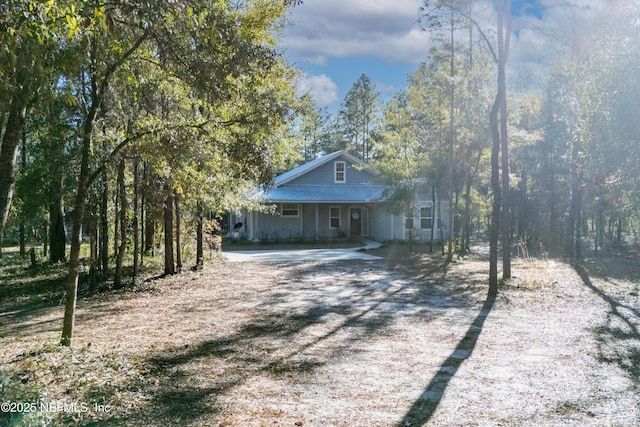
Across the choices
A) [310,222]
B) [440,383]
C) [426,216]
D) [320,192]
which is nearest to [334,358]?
[440,383]

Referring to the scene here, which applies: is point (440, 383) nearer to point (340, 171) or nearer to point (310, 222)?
point (310, 222)

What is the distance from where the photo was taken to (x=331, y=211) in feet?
90.9

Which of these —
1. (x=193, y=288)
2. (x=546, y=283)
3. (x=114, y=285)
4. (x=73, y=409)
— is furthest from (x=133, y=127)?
(x=546, y=283)

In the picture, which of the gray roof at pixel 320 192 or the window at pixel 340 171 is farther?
the window at pixel 340 171

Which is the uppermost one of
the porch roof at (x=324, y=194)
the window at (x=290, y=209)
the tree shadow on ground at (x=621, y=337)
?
the porch roof at (x=324, y=194)

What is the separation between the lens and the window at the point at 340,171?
1098 inches

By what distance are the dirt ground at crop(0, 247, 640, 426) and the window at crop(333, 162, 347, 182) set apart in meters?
17.3

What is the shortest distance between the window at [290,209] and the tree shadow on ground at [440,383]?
1959cm

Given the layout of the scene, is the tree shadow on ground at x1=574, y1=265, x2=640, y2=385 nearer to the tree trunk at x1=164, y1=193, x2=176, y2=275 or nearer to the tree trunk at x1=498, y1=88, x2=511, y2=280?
the tree trunk at x1=498, y1=88, x2=511, y2=280

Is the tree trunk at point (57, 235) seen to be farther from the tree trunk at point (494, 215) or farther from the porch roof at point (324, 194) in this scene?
the tree trunk at point (494, 215)

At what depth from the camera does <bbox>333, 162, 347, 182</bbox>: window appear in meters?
27.9

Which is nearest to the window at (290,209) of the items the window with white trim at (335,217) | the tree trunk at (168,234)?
the window with white trim at (335,217)

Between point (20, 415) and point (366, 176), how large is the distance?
84.8ft

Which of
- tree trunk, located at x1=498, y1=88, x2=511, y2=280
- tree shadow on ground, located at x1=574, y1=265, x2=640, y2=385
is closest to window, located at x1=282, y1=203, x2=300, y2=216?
tree trunk, located at x1=498, y1=88, x2=511, y2=280
